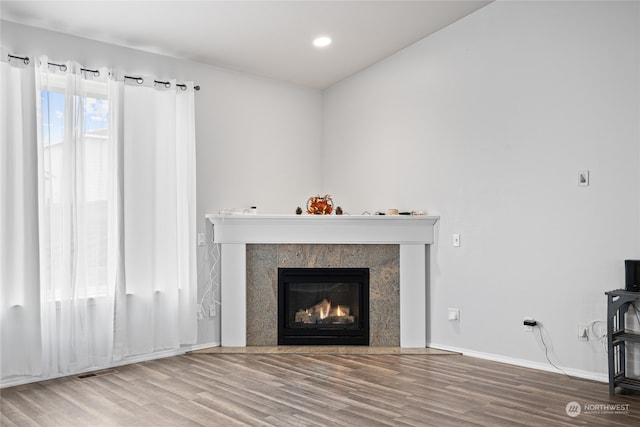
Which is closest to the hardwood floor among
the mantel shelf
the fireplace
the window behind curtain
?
the fireplace

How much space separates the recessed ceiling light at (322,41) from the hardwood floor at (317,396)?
2842mm

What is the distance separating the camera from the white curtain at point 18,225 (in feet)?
12.2

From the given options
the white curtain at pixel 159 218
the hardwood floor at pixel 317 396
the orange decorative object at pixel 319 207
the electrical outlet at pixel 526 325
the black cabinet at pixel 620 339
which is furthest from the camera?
the orange decorative object at pixel 319 207

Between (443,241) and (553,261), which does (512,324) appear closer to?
(553,261)

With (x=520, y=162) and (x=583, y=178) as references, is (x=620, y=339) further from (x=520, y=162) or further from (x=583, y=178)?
(x=520, y=162)

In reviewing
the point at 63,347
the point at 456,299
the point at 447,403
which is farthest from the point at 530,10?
the point at 63,347

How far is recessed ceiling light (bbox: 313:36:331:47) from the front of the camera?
4.62 metres

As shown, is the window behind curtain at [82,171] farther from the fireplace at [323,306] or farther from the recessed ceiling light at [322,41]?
the recessed ceiling light at [322,41]

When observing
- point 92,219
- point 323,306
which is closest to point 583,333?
point 323,306

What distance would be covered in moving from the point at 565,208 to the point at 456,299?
1.27 meters

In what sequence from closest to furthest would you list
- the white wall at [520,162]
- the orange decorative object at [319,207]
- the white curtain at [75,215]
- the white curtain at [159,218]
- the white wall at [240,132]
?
the white wall at [520,162], the white curtain at [75,215], the white curtain at [159,218], the white wall at [240,132], the orange decorative object at [319,207]

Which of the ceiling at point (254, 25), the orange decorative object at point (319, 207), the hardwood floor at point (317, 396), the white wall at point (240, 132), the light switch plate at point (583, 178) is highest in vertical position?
the ceiling at point (254, 25)

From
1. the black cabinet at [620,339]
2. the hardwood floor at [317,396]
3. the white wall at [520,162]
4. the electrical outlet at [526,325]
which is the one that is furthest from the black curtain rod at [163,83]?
the black cabinet at [620,339]

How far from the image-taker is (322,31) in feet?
14.7
